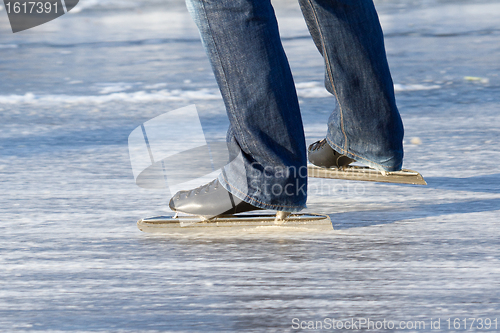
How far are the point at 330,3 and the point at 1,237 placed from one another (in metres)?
0.97

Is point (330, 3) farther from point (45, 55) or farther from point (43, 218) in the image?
point (45, 55)

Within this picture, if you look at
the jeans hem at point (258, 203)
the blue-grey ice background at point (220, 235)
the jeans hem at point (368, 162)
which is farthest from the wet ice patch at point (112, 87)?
the jeans hem at point (258, 203)

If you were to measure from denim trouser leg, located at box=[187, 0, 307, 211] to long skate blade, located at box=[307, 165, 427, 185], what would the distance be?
1.41 ft

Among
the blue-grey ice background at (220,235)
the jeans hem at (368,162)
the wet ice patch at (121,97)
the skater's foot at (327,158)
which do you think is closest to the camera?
the blue-grey ice background at (220,235)

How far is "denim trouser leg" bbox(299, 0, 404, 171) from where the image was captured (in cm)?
179

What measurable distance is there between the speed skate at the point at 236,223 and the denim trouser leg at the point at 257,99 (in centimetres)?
5

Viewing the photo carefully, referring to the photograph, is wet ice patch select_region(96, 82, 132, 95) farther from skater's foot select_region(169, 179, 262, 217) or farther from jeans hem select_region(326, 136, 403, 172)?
skater's foot select_region(169, 179, 262, 217)

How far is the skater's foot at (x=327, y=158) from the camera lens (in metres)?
2.08

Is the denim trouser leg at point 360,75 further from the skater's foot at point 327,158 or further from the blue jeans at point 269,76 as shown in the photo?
the skater's foot at point 327,158

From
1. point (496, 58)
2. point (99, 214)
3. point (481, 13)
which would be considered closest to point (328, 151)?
point (99, 214)

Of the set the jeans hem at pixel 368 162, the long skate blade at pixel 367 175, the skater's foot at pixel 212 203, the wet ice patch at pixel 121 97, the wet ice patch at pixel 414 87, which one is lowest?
the wet ice patch at pixel 414 87

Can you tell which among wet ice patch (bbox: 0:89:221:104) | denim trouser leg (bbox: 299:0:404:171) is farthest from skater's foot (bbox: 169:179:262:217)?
wet ice patch (bbox: 0:89:221:104)

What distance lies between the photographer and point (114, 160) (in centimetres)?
232

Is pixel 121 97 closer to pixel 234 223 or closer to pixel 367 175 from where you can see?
pixel 367 175
